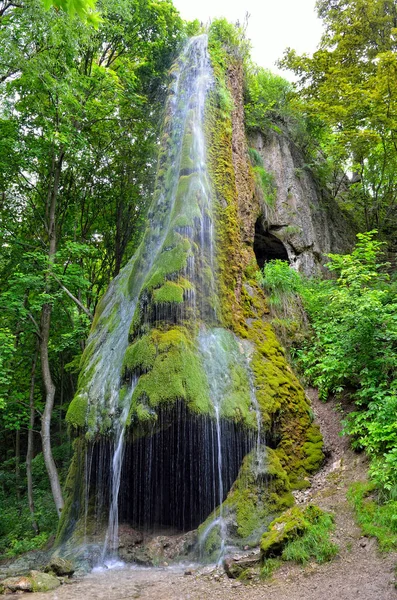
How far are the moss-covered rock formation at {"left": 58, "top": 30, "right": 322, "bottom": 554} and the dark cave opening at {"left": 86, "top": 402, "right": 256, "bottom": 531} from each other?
5 cm

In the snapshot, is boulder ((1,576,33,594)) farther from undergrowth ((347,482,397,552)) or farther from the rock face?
the rock face

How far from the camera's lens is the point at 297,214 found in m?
14.8

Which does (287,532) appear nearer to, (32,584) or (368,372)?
(368,372)

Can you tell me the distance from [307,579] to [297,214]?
1230 cm

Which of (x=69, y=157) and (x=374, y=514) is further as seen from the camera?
(x=69, y=157)

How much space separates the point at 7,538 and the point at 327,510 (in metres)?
11.3

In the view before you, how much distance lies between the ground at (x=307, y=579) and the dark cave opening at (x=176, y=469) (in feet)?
3.68

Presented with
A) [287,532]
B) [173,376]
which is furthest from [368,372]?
[173,376]

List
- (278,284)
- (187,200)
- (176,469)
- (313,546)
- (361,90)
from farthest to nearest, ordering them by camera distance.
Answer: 1. (361,90)
2. (278,284)
3. (187,200)
4. (176,469)
5. (313,546)

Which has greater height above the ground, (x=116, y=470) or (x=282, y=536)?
(x=116, y=470)

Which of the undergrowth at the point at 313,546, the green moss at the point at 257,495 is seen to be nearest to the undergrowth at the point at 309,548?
the undergrowth at the point at 313,546

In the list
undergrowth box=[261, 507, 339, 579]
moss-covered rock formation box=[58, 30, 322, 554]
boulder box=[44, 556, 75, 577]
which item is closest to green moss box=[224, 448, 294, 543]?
moss-covered rock formation box=[58, 30, 322, 554]

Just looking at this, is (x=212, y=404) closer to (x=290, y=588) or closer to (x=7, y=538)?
(x=290, y=588)

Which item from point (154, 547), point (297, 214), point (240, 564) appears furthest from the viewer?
point (297, 214)
